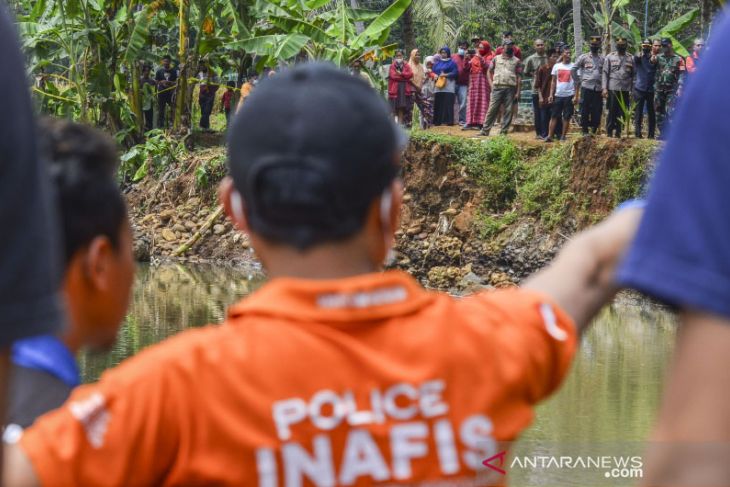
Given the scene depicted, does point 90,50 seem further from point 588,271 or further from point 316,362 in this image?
point 316,362

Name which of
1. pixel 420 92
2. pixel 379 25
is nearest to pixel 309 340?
pixel 379 25

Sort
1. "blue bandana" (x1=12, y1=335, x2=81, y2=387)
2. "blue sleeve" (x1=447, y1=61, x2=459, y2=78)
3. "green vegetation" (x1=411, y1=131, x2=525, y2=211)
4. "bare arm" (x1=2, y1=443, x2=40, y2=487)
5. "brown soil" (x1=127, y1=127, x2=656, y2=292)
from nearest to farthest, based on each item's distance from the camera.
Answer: "bare arm" (x1=2, y1=443, x2=40, y2=487)
"blue bandana" (x1=12, y1=335, x2=81, y2=387)
"brown soil" (x1=127, y1=127, x2=656, y2=292)
"green vegetation" (x1=411, y1=131, x2=525, y2=211)
"blue sleeve" (x1=447, y1=61, x2=459, y2=78)

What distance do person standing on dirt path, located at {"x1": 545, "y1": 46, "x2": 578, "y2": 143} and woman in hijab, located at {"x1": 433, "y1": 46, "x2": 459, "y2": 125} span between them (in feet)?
9.25

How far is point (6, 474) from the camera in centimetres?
132

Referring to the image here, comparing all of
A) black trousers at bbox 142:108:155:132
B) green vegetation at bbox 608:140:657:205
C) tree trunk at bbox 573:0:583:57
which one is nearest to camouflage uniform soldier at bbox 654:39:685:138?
green vegetation at bbox 608:140:657:205

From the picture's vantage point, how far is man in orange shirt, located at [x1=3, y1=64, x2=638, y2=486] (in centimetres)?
138

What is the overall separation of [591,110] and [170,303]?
6748 mm

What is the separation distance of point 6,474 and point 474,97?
62.4 ft

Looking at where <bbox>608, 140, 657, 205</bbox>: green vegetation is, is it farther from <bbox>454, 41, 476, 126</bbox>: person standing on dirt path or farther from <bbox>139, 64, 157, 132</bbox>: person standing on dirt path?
<bbox>139, 64, 157, 132</bbox>: person standing on dirt path

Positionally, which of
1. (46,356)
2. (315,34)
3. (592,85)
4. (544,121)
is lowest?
(544,121)

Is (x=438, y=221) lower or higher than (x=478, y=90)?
lower

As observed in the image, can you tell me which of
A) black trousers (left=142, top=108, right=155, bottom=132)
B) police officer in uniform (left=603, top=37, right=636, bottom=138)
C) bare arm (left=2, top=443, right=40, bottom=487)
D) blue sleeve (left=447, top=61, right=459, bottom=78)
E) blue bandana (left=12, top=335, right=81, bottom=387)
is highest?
bare arm (left=2, top=443, right=40, bottom=487)

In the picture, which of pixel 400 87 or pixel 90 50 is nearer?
pixel 400 87

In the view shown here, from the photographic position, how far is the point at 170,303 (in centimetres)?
1498
